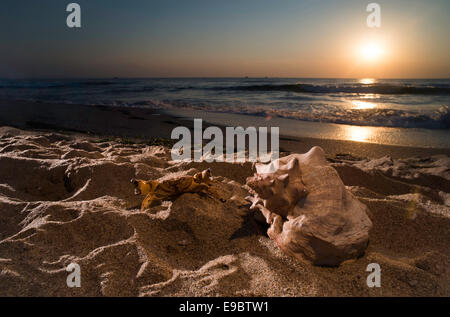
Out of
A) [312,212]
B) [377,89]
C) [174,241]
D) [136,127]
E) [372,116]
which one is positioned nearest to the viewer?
[312,212]

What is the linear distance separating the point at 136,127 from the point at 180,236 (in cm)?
606

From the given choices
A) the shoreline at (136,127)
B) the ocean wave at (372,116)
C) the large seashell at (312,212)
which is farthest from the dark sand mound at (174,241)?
the ocean wave at (372,116)

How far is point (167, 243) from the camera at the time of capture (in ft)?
7.53

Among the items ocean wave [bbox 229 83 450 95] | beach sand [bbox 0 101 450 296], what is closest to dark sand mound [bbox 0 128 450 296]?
beach sand [bbox 0 101 450 296]

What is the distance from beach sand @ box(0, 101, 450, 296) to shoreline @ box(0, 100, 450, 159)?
4.57 feet

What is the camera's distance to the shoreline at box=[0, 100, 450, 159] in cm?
559

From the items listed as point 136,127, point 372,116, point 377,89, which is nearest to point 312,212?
point 136,127

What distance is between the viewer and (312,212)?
6.59 feet

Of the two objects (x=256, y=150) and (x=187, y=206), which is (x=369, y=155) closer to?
(x=256, y=150)

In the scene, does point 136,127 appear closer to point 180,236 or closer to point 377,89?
point 180,236

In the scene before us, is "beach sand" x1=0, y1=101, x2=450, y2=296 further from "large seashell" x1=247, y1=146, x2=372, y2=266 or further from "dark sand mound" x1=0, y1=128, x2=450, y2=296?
"large seashell" x1=247, y1=146, x2=372, y2=266

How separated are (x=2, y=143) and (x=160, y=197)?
386cm

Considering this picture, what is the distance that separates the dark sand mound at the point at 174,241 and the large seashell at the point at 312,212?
12 centimetres
